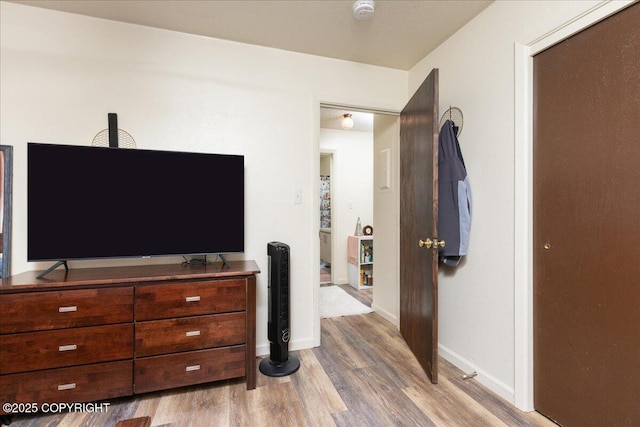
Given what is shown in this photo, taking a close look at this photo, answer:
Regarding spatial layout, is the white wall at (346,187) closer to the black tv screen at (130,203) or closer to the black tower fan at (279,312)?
the black tower fan at (279,312)

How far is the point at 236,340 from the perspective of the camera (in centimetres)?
188

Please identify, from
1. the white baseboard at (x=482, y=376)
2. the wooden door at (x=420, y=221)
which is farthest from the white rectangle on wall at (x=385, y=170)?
the white baseboard at (x=482, y=376)

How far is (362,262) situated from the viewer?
4.41 metres

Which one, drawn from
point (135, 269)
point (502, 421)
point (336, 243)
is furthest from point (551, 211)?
point (336, 243)

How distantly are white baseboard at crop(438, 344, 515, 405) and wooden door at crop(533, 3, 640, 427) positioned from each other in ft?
0.48

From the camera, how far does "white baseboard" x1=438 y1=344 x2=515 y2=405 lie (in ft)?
5.89

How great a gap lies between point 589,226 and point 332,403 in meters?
1.67

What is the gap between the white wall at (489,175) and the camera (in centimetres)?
179

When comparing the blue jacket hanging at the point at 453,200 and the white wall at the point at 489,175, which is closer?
the white wall at the point at 489,175

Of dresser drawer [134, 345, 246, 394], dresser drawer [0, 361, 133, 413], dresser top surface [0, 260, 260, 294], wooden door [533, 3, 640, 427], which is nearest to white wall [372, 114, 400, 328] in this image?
Result: wooden door [533, 3, 640, 427]

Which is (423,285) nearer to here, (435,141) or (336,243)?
(435,141)

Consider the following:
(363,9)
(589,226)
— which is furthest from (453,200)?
(363,9)

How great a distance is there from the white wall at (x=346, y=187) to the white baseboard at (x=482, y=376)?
2500 mm

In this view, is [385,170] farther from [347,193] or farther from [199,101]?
[199,101]
